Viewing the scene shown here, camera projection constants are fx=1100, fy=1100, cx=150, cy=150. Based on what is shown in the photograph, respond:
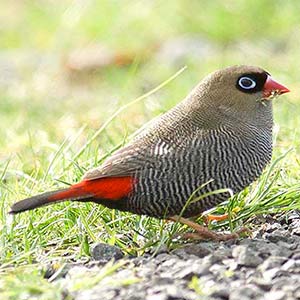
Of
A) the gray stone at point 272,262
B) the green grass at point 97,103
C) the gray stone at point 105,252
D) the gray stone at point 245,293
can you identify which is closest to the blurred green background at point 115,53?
the green grass at point 97,103

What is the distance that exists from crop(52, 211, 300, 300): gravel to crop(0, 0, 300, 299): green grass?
0.14 metres

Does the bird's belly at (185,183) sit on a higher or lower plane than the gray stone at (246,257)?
higher

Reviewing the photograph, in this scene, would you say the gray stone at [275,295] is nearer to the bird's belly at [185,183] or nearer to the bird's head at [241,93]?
the bird's belly at [185,183]

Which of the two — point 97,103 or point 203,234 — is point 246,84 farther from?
point 97,103

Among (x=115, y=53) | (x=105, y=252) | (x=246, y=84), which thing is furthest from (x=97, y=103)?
(x=105, y=252)

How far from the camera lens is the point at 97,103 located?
898cm

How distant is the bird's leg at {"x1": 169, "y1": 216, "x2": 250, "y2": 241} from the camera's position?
4645 millimetres

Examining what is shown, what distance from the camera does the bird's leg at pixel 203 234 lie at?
15.2ft

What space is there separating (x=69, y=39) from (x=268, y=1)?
212 cm

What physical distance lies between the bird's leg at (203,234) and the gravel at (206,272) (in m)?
0.05

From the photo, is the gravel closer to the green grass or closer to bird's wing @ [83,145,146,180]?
the green grass

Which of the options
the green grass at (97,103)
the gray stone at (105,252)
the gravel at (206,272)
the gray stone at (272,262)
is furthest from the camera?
the green grass at (97,103)

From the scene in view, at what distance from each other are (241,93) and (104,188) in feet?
2.55

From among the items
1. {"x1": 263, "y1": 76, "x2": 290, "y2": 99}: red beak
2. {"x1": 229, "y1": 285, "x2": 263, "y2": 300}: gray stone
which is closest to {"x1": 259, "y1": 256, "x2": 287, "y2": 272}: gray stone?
{"x1": 229, "y1": 285, "x2": 263, "y2": 300}: gray stone
